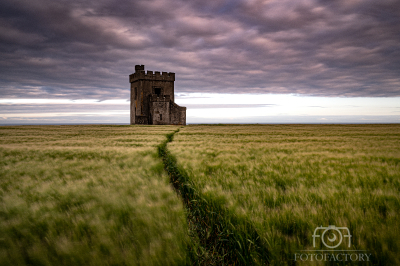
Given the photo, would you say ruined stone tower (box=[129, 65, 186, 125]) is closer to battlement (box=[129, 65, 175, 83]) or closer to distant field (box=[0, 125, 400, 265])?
battlement (box=[129, 65, 175, 83])

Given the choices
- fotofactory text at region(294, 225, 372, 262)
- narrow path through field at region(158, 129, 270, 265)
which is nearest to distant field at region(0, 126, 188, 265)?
Result: narrow path through field at region(158, 129, 270, 265)

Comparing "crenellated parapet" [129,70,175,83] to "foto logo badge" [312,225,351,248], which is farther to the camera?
"crenellated parapet" [129,70,175,83]

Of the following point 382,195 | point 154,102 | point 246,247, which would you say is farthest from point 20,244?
point 154,102

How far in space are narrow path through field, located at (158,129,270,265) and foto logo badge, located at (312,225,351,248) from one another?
1.41 ft

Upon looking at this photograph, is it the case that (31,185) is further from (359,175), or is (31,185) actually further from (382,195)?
(359,175)

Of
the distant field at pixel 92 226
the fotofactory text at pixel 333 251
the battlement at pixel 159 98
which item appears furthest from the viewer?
the battlement at pixel 159 98

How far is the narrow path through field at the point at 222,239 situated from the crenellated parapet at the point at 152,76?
122 feet

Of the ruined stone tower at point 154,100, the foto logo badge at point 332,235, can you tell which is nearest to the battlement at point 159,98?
the ruined stone tower at point 154,100

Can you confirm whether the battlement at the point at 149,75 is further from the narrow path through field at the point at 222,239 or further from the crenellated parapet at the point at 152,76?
the narrow path through field at the point at 222,239

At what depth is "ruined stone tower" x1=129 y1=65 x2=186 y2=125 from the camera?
3547cm

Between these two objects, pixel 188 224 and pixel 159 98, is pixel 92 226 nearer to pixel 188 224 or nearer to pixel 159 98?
pixel 188 224

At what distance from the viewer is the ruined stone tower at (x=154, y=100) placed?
35469 millimetres

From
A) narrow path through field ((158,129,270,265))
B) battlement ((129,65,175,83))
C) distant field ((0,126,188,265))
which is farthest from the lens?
battlement ((129,65,175,83))

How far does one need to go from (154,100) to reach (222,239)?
114ft
